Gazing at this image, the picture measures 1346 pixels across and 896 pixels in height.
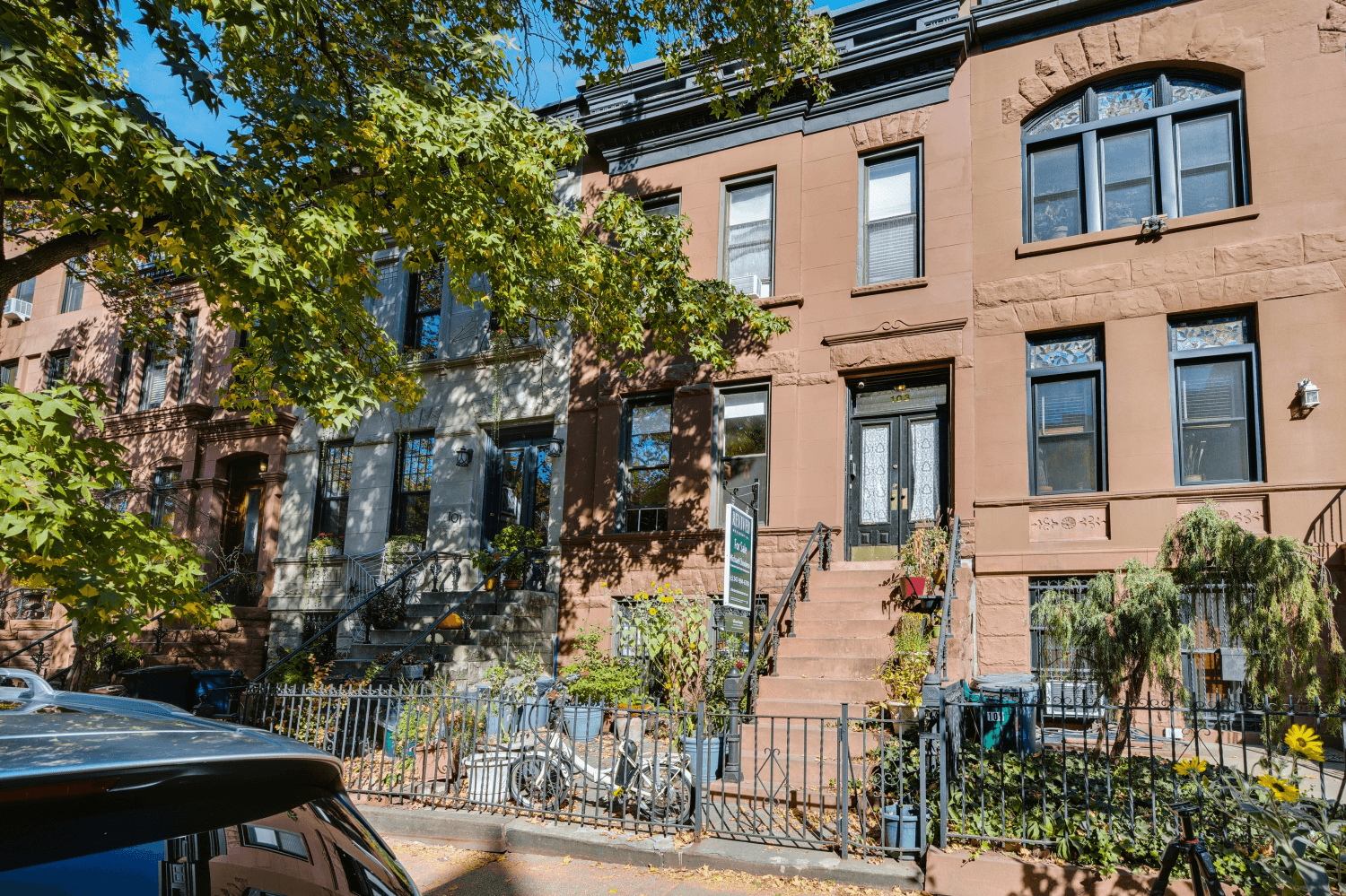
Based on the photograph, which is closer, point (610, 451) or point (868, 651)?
point (868, 651)

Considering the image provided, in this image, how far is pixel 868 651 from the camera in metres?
10.4

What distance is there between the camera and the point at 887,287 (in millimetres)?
13219

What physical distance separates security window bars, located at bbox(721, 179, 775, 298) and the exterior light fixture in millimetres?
7551

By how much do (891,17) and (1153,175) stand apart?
4.80 m

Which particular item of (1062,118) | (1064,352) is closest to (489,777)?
(1064,352)

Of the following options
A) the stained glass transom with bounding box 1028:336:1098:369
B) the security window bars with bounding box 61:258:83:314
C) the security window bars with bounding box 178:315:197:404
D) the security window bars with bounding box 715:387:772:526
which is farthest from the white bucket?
the security window bars with bounding box 61:258:83:314

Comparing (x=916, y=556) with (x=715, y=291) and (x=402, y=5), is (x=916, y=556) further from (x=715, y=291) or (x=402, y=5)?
(x=402, y=5)

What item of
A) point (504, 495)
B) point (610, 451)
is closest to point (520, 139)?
point (610, 451)

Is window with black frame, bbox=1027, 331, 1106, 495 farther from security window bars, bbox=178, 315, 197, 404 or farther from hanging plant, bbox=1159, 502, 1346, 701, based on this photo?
security window bars, bbox=178, 315, 197, 404

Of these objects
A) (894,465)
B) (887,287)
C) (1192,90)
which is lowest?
(894,465)

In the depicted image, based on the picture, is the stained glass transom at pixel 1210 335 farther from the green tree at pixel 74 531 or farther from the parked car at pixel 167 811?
the parked car at pixel 167 811

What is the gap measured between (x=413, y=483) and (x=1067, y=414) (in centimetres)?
1212

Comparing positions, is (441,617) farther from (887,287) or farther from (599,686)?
(887,287)

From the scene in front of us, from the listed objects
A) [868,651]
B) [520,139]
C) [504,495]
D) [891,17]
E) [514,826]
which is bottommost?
[514,826]
